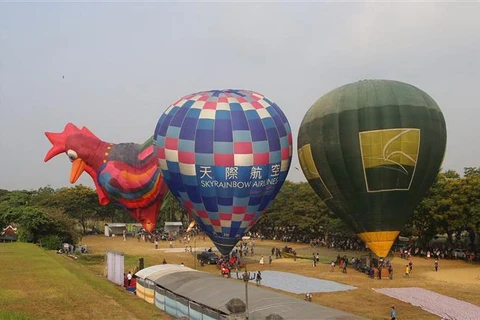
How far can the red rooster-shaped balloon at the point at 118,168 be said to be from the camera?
Result: 116 feet

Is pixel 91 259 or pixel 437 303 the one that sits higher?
pixel 91 259

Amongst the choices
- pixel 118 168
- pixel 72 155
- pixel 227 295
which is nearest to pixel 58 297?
pixel 227 295

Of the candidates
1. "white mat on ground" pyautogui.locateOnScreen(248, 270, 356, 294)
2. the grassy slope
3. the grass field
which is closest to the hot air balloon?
"white mat on ground" pyautogui.locateOnScreen(248, 270, 356, 294)

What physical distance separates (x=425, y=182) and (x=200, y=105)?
13.1 meters

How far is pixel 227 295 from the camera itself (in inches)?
674

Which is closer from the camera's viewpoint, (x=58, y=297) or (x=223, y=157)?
(x=58, y=297)

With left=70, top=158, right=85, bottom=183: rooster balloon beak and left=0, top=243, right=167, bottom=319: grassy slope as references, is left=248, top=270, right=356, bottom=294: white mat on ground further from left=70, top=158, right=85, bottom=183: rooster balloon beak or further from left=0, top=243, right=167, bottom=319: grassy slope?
left=70, top=158, right=85, bottom=183: rooster balloon beak

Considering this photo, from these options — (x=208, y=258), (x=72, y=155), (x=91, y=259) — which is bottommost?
(x=91, y=259)

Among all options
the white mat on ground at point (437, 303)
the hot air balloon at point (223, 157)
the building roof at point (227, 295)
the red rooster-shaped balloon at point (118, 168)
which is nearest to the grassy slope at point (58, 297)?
the building roof at point (227, 295)

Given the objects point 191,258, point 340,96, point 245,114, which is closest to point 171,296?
point 245,114

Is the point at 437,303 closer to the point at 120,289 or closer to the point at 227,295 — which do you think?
the point at 227,295

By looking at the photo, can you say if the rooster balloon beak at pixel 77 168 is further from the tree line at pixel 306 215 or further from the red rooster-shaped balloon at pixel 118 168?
the tree line at pixel 306 215

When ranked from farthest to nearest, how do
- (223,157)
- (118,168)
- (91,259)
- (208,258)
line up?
(91,259), (208,258), (118,168), (223,157)

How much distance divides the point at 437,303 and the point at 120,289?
53.0 feet
